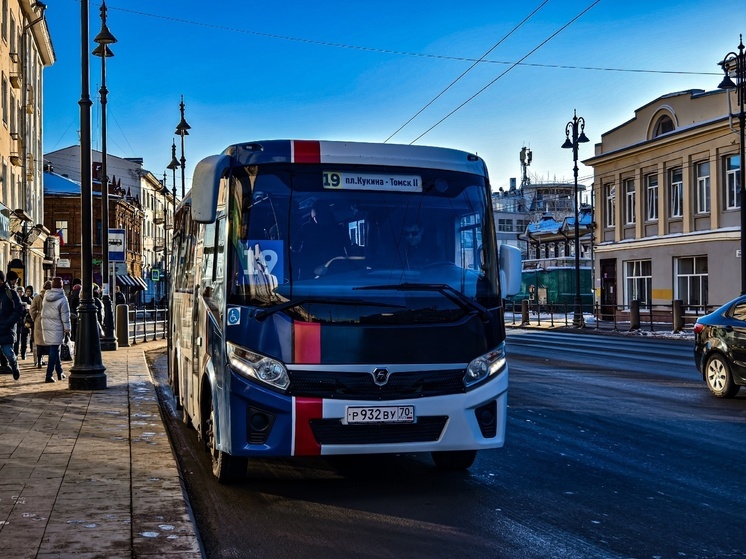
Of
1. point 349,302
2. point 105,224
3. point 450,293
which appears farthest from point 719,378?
point 105,224

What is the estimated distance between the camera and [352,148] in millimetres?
7488

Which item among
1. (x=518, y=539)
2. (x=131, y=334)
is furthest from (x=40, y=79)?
(x=518, y=539)

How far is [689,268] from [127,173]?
2424 inches

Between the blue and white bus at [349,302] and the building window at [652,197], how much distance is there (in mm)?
38957

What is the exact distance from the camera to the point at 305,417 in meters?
6.78

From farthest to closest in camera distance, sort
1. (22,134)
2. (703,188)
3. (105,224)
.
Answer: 1. (703,188)
2. (22,134)
3. (105,224)

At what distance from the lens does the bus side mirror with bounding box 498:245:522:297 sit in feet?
25.7

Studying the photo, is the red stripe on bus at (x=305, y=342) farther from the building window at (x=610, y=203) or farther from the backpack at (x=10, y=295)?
the building window at (x=610, y=203)

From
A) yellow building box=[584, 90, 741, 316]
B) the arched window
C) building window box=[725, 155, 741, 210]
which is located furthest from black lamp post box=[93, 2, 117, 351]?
the arched window

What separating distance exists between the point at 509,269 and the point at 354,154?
1637mm

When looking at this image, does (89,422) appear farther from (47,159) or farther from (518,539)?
(47,159)

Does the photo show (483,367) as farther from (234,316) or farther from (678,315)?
(678,315)

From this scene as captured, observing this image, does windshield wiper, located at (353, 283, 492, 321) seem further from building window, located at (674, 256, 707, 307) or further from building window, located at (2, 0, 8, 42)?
building window, located at (674, 256, 707, 307)

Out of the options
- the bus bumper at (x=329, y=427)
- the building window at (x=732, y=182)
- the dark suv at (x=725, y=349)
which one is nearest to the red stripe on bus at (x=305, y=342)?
the bus bumper at (x=329, y=427)
